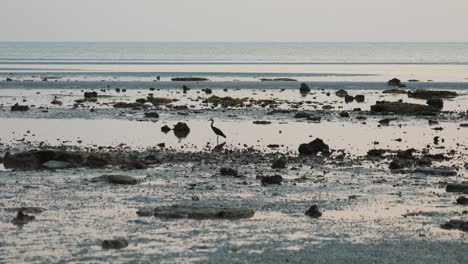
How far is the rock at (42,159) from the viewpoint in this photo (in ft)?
88.4

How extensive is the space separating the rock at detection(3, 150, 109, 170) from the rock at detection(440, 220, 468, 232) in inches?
505

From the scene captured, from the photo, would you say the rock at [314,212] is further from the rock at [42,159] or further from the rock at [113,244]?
the rock at [42,159]

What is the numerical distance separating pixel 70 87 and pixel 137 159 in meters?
66.3

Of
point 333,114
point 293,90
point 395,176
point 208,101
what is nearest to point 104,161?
point 395,176

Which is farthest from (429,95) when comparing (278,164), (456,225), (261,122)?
(456,225)

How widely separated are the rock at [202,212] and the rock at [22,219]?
2.75m

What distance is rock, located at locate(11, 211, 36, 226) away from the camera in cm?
1856

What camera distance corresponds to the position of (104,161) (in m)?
27.8

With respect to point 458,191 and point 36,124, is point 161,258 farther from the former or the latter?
point 36,124

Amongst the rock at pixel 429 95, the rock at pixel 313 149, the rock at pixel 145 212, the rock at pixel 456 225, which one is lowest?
the rock at pixel 429 95

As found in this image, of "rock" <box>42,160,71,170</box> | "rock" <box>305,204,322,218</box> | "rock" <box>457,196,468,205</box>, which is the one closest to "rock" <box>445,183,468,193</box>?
"rock" <box>457,196,468,205</box>

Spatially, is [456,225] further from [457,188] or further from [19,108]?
[19,108]

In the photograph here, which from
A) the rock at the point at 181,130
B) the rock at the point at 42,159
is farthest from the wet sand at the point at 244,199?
the rock at the point at 42,159

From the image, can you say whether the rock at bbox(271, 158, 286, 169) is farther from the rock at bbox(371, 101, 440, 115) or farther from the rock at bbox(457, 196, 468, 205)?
the rock at bbox(371, 101, 440, 115)
